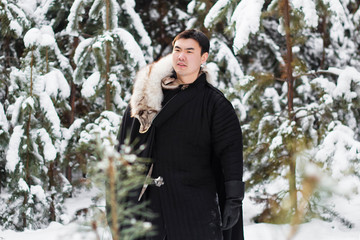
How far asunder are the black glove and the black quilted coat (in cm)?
5

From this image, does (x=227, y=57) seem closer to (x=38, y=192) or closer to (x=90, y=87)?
(x=90, y=87)

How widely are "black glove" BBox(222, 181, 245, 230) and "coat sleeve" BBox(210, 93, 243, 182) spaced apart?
0.05 meters

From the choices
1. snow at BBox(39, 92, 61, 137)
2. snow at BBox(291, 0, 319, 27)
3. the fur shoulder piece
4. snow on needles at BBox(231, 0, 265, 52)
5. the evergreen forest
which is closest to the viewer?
the fur shoulder piece

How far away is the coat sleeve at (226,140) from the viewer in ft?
10.3

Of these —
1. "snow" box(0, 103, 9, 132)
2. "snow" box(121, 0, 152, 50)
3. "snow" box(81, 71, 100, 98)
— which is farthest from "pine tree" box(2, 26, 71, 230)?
"snow" box(121, 0, 152, 50)

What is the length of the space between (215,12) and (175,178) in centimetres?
318

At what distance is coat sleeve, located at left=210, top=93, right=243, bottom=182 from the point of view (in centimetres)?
312

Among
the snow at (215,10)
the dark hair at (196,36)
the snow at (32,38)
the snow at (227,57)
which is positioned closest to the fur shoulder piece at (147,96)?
the dark hair at (196,36)

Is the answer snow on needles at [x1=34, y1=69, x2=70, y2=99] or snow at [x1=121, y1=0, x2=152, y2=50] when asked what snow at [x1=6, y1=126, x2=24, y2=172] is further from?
snow at [x1=121, y1=0, x2=152, y2=50]

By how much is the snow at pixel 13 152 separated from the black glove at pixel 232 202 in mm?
3940

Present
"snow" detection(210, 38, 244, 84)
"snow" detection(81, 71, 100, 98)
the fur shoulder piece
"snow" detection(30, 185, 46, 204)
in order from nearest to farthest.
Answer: the fur shoulder piece
"snow" detection(81, 71, 100, 98)
"snow" detection(30, 185, 46, 204)
"snow" detection(210, 38, 244, 84)

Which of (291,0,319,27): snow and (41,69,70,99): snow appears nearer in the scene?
(291,0,319,27): snow

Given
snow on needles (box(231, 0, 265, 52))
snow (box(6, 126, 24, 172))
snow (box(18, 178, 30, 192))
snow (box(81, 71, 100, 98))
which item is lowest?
snow (box(18, 178, 30, 192))

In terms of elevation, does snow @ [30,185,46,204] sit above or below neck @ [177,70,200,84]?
below
